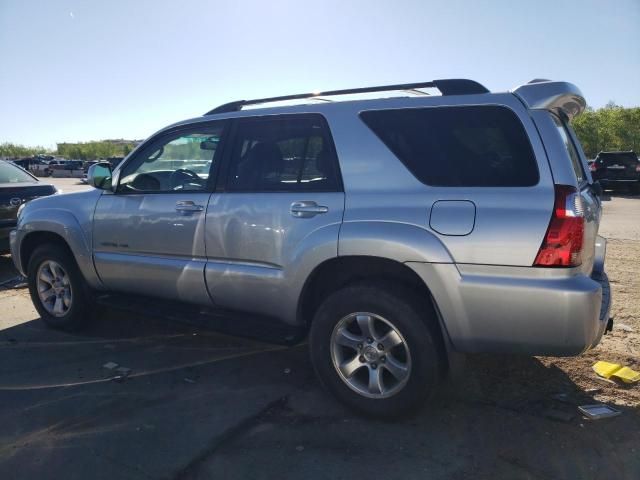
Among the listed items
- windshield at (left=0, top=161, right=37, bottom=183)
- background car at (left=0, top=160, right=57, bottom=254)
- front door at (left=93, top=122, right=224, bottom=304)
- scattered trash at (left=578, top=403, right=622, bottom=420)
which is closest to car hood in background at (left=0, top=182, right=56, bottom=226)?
background car at (left=0, top=160, right=57, bottom=254)

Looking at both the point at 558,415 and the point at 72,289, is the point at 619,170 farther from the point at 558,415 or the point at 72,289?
the point at 72,289

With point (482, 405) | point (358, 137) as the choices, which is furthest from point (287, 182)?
point (482, 405)

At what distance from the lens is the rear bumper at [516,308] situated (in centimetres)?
264

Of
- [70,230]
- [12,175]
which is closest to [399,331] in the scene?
[70,230]

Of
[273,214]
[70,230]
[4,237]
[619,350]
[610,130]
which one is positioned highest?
[610,130]

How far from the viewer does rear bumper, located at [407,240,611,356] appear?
264 cm

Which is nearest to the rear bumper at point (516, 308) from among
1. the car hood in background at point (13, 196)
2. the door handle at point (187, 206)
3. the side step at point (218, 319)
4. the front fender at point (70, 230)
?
the side step at point (218, 319)

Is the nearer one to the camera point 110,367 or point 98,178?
point 110,367

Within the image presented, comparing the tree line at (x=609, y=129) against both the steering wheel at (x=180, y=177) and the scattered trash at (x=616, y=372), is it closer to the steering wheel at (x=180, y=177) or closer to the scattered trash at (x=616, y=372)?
the scattered trash at (x=616, y=372)

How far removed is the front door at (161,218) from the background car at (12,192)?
3472 mm

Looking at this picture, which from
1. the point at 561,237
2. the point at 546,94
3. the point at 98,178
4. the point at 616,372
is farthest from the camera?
the point at 98,178

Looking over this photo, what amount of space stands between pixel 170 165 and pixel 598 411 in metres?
3.52

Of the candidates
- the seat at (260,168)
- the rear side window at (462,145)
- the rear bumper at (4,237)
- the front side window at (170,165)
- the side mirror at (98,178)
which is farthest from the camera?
the rear bumper at (4,237)

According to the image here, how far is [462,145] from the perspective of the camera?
2945mm
